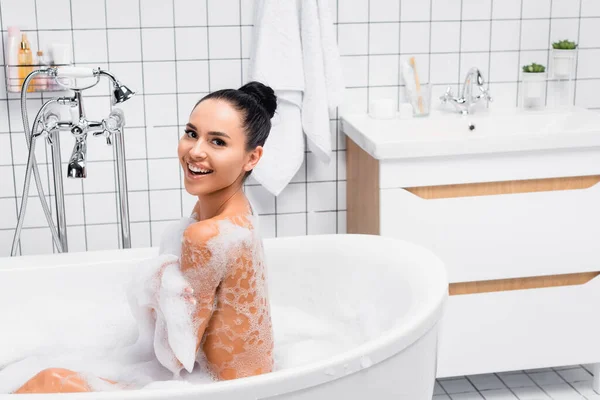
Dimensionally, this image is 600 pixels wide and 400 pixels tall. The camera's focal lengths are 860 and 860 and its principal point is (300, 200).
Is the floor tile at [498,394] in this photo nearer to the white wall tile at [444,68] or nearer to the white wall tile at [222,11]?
the white wall tile at [444,68]

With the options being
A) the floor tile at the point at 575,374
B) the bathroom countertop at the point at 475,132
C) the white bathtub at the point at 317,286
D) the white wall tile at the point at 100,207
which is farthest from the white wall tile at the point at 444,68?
the white wall tile at the point at 100,207

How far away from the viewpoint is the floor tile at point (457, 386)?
10.2ft

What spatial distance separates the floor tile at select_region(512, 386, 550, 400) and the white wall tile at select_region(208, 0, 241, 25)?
1.69 metres

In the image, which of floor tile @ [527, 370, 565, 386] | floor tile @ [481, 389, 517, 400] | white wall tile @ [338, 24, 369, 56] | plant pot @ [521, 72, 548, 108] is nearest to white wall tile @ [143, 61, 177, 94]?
white wall tile @ [338, 24, 369, 56]

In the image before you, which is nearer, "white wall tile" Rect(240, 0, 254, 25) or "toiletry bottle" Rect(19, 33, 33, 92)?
"toiletry bottle" Rect(19, 33, 33, 92)

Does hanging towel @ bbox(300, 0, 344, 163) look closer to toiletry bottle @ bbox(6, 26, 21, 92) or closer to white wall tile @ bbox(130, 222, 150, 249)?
white wall tile @ bbox(130, 222, 150, 249)

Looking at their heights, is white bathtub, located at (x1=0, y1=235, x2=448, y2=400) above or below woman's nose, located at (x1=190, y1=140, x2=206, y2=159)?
A: below

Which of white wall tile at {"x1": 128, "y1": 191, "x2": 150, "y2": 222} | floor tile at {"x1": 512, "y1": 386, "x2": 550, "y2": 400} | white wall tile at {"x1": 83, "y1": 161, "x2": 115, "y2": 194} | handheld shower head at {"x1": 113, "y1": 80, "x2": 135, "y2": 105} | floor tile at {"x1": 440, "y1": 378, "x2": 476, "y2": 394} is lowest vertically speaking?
floor tile at {"x1": 440, "y1": 378, "x2": 476, "y2": 394}

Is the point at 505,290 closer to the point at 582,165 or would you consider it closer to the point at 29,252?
the point at 582,165

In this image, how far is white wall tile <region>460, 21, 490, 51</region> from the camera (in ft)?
10.7

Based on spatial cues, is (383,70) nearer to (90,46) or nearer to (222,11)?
(222,11)

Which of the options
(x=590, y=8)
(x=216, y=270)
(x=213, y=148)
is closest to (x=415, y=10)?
(x=590, y=8)

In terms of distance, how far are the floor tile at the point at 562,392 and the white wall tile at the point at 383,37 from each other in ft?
4.50

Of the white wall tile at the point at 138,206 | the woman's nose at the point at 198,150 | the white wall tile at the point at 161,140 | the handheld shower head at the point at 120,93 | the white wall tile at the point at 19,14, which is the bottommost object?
the white wall tile at the point at 138,206
